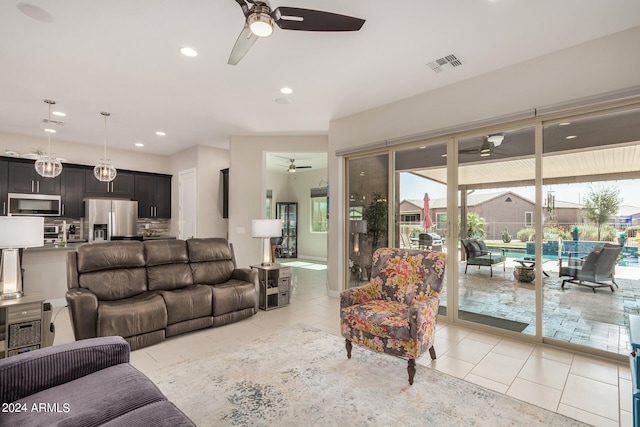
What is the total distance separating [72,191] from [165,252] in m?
4.04

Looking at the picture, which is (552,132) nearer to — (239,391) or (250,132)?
(239,391)

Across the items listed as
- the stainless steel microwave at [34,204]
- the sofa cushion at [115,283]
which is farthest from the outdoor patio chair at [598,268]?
the stainless steel microwave at [34,204]

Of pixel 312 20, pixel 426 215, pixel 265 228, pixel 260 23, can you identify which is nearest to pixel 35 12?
pixel 260 23

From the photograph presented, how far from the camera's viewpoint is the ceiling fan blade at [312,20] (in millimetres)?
2047

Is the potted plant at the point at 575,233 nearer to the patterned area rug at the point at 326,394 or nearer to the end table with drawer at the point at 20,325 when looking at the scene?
the patterned area rug at the point at 326,394

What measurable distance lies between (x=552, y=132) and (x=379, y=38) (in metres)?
2.00

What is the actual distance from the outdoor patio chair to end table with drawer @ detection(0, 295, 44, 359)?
491cm

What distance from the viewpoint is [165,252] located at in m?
3.83

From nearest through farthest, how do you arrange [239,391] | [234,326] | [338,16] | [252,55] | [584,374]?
[338,16] → [239,391] → [584,374] → [252,55] → [234,326]

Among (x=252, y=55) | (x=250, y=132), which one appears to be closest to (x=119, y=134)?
(x=250, y=132)

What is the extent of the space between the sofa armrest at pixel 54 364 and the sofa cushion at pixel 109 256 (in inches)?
77.9

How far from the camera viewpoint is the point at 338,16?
2.12 meters

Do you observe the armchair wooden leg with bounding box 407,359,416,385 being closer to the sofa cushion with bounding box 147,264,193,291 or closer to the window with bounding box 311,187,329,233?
the sofa cushion with bounding box 147,264,193,291

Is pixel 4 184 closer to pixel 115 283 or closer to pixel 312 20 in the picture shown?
pixel 115 283
